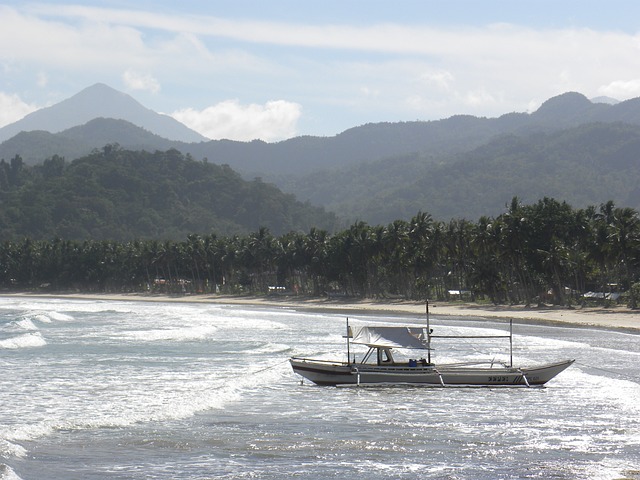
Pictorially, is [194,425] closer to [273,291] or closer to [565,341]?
[565,341]

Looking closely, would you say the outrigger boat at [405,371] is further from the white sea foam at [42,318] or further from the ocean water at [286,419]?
the white sea foam at [42,318]

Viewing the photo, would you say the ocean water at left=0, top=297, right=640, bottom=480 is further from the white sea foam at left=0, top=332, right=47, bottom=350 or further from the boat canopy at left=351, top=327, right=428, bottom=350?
the boat canopy at left=351, top=327, right=428, bottom=350

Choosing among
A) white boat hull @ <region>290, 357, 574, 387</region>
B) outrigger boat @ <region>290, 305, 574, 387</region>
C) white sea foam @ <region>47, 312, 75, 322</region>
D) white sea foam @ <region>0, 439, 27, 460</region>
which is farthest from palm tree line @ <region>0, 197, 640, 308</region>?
white sea foam @ <region>0, 439, 27, 460</region>

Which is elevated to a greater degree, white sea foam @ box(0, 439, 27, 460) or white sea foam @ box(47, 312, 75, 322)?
white sea foam @ box(47, 312, 75, 322)

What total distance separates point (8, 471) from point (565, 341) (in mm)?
34044

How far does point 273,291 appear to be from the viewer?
4412 inches

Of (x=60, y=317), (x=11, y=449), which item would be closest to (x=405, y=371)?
(x=11, y=449)

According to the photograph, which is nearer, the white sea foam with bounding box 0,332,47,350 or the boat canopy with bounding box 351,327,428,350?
the boat canopy with bounding box 351,327,428,350

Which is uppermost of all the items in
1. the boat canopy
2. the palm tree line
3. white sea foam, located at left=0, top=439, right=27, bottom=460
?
the palm tree line

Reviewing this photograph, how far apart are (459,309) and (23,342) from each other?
40773 mm

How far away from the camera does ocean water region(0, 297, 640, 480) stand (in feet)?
62.8

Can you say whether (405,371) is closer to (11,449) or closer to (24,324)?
(11,449)

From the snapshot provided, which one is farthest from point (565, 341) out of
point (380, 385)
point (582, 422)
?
point (582, 422)

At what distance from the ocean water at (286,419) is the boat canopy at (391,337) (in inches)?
64.7
